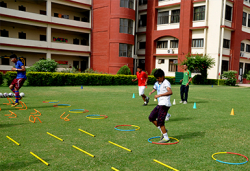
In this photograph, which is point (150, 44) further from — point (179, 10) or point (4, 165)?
point (4, 165)

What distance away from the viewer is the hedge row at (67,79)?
21.0 m

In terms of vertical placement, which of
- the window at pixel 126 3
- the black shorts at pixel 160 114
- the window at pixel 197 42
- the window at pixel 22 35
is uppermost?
the window at pixel 126 3

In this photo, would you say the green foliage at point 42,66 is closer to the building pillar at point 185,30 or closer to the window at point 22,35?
the window at point 22,35

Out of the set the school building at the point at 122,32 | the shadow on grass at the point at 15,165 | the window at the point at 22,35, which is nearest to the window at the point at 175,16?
the school building at the point at 122,32

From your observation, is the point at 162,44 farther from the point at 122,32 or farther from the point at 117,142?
the point at 117,142

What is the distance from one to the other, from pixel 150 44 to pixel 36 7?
773 inches

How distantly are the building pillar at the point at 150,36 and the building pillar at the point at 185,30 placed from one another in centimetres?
511

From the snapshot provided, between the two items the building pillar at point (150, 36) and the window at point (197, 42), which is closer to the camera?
the window at point (197, 42)

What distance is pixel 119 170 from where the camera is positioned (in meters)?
4.15

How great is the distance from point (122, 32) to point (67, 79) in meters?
15.8

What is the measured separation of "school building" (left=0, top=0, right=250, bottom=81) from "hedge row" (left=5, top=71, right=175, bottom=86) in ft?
29.6

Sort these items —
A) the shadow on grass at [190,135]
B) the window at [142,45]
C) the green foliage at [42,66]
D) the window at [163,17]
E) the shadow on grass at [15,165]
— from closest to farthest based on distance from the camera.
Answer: the shadow on grass at [15,165], the shadow on grass at [190,135], the green foliage at [42,66], the window at [163,17], the window at [142,45]

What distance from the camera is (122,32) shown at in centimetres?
3609

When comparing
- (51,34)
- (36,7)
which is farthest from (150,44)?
(36,7)
